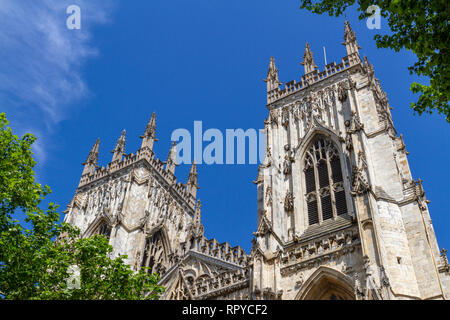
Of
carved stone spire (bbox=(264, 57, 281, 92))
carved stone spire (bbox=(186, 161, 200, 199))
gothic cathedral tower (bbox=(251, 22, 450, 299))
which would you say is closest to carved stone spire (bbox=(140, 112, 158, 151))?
carved stone spire (bbox=(186, 161, 200, 199))

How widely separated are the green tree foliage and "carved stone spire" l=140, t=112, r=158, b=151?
2460cm

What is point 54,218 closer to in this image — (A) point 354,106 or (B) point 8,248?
(B) point 8,248

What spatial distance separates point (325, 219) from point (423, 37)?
1255cm

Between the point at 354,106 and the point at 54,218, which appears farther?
the point at 354,106

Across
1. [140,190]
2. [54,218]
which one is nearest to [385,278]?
[54,218]

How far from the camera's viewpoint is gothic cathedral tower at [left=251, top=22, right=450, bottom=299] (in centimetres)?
1695

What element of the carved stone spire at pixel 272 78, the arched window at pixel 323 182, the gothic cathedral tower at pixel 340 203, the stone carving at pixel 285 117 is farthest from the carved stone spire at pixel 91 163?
the arched window at pixel 323 182

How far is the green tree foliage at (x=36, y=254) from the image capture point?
13.5 m

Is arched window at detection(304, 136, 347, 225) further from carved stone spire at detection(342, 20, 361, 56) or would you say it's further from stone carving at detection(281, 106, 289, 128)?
carved stone spire at detection(342, 20, 361, 56)

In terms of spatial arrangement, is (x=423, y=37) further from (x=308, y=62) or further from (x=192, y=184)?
(x=192, y=184)

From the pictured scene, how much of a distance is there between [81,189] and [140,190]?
22.0ft

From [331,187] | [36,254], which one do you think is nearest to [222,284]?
[331,187]

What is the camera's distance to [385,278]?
15.4 m
